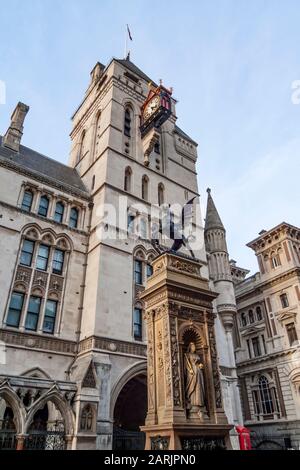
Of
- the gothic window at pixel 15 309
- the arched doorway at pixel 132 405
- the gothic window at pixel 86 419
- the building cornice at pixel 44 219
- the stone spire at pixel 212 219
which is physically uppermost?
the stone spire at pixel 212 219

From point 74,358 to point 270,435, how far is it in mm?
21551

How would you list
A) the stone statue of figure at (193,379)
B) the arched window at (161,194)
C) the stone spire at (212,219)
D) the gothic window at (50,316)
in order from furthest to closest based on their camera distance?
the stone spire at (212,219)
the arched window at (161,194)
the gothic window at (50,316)
the stone statue of figure at (193,379)

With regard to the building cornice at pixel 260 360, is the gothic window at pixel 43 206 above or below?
above

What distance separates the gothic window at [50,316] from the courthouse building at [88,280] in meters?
0.06

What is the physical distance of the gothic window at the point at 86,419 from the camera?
1481 cm

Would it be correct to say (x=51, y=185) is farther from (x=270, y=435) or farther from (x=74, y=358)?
(x=270, y=435)

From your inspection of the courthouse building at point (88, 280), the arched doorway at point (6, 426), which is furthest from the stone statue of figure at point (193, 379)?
the arched doorway at point (6, 426)

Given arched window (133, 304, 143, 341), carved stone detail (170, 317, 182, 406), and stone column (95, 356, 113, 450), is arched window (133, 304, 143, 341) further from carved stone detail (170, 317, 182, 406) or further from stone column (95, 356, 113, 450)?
carved stone detail (170, 317, 182, 406)

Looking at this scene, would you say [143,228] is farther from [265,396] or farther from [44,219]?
[265,396]

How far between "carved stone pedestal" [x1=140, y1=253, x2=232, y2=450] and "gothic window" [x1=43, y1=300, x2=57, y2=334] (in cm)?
1000

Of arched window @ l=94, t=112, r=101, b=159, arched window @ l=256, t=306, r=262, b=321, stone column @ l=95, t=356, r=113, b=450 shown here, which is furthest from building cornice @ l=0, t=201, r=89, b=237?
arched window @ l=256, t=306, r=262, b=321

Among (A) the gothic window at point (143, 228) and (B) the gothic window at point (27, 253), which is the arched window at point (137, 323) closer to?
(A) the gothic window at point (143, 228)

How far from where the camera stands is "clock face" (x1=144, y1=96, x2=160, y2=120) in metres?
29.0

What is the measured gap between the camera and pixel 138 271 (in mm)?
22922
